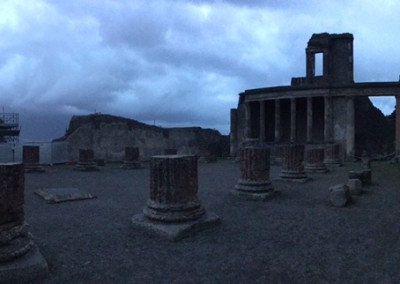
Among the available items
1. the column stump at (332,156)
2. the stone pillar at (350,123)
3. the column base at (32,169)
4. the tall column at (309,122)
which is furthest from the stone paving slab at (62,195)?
the stone pillar at (350,123)

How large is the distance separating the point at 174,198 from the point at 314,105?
24.8 meters

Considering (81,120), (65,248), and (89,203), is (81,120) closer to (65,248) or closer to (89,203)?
(89,203)

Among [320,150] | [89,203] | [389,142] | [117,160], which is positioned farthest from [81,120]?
[389,142]

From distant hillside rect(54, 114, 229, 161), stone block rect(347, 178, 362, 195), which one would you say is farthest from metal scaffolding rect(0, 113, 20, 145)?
stone block rect(347, 178, 362, 195)

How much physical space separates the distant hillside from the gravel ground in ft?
47.6

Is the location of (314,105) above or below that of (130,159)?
above

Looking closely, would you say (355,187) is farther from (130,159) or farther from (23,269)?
(130,159)

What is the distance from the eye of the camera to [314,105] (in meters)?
28.9

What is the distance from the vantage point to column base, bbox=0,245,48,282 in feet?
12.6

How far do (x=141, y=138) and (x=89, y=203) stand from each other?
16.2 m

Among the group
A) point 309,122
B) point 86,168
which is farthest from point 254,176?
point 309,122

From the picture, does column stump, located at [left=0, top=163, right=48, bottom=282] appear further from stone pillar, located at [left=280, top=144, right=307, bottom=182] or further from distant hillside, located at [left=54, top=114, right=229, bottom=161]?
distant hillside, located at [left=54, top=114, right=229, bottom=161]

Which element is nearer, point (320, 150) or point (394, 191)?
point (394, 191)

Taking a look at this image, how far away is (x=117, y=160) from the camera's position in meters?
23.3
